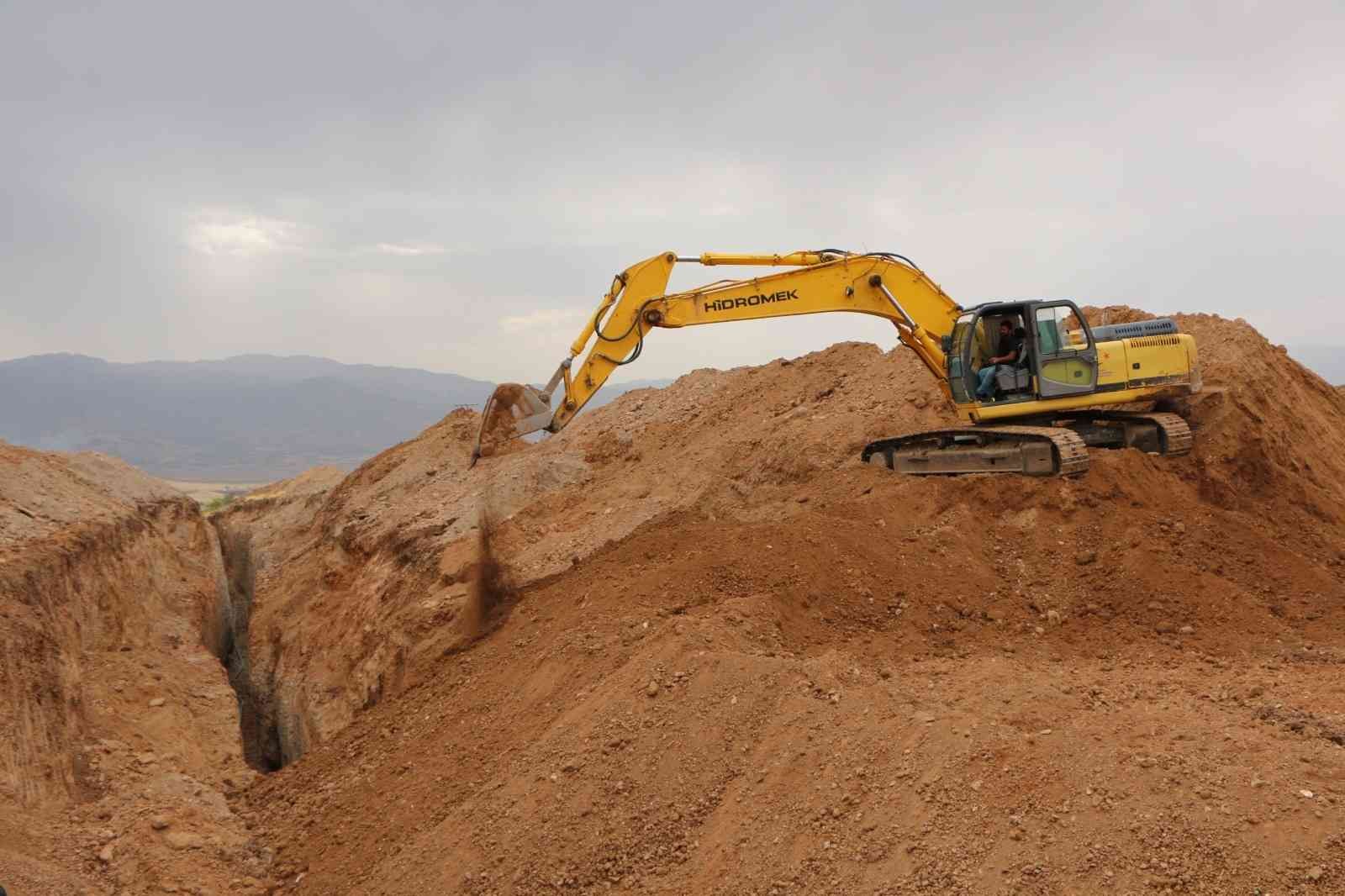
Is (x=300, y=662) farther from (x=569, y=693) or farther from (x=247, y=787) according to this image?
(x=569, y=693)

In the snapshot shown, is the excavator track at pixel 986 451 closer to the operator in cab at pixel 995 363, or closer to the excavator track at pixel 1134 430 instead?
the operator in cab at pixel 995 363

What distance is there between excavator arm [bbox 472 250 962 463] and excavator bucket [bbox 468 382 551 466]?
2cm

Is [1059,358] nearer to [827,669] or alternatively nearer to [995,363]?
[995,363]

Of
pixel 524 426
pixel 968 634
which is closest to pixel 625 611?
pixel 968 634

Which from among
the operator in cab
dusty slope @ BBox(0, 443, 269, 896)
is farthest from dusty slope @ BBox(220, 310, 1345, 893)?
the operator in cab

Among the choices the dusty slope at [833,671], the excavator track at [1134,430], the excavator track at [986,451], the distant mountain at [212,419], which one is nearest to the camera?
the dusty slope at [833,671]

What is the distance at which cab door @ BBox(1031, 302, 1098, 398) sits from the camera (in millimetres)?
9797

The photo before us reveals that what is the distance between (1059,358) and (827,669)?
5185 millimetres

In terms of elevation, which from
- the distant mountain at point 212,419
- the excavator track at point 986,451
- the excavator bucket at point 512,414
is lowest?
the excavator track at point 986,451

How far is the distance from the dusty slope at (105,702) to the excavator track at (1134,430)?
8.96m

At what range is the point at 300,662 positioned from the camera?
10.4 m

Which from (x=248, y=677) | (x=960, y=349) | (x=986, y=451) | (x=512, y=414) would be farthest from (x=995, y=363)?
(x=248, y=677)

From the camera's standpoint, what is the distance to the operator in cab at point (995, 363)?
32.8 feet

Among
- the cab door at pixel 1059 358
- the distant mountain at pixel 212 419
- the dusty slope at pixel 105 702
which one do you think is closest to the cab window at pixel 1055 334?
the cab door at pixel 1059 358
